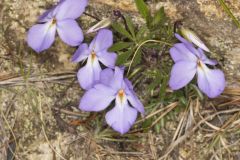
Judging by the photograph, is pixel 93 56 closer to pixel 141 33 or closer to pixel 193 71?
pixel 141 33

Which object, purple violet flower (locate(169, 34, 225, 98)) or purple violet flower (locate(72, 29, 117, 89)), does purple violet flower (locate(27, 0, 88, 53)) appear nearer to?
purple violet flower (locate(72, 29, 117, 89))

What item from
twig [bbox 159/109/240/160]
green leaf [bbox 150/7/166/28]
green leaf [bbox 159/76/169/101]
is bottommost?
twig [bbox 159/109/240/160]

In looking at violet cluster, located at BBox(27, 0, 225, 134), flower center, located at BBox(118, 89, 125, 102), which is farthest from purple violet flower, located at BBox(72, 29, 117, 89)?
flower center, located at BBox(118, 89, 125, 102)

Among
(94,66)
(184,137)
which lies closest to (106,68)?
(94,66)

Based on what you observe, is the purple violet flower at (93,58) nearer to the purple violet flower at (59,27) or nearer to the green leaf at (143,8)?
the purple violet flower at (59,27)

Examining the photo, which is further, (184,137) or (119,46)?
(184,137)

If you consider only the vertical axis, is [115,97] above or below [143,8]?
below
